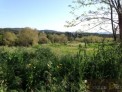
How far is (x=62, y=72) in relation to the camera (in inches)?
269

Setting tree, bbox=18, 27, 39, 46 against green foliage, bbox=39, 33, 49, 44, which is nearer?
green foliage, bbox=39, 33, 49, 44

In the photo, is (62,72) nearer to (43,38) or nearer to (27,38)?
(43,38)

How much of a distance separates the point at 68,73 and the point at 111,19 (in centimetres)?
Result: 349

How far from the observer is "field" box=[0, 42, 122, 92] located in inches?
249

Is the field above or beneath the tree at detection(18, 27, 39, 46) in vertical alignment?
above

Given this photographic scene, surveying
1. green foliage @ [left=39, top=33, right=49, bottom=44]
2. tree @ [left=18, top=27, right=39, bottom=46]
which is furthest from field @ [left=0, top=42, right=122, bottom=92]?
green foliage @ [left=39, top=33, right=49, bottom=44]

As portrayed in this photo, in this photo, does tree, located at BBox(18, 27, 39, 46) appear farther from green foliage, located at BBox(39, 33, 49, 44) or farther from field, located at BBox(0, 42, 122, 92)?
field, located at BBox(0, 42, 122, 92)

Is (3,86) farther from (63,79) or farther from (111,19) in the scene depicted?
(111,19)

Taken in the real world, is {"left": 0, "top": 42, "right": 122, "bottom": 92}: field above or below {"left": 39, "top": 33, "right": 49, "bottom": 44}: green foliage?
above

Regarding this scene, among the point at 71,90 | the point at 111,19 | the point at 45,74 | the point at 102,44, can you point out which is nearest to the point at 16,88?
the point at 45,74

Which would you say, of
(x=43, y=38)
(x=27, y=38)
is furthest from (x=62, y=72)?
(x=27, y=38)

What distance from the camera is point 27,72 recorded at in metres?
6.61

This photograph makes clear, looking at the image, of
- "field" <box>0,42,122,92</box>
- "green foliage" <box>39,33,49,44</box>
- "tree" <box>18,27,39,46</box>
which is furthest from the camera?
"tree" <box>18,27,39,46</box>

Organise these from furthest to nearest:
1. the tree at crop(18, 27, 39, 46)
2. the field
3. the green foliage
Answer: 1. the tree at crop(18, 27, 39, 46)
2. the green foliage
3. the field
